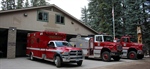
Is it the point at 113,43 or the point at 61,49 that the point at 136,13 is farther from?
the point at 61,49

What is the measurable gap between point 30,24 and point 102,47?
857 centimetres

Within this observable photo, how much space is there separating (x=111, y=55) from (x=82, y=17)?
4173 cm

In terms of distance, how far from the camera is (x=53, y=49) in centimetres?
1352

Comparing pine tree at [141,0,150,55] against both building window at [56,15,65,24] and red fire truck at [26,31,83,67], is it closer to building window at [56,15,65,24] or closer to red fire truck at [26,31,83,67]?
building window at [56,15,65,24]

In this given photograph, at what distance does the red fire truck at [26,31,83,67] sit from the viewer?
1255 centimetres

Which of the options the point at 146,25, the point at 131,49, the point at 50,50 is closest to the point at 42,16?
the point at 50,50

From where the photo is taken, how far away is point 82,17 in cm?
5738

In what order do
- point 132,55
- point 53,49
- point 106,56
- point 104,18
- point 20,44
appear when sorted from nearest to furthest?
point 53,49, point 106,56, point 132,55, point 20,44, point 104,18

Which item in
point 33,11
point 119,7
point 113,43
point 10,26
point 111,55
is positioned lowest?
point 111,55

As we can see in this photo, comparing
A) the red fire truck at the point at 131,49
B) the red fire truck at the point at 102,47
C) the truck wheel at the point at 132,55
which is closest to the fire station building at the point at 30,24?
the red fire truck at the point at 102,47

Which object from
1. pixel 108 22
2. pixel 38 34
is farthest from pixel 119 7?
pixel 38 34

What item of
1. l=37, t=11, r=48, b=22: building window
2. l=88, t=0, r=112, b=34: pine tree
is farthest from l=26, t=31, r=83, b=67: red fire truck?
l=88, t=0, r=112, b=34: pine tree

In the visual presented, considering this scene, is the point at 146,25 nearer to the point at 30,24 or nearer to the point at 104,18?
the point at 104,18

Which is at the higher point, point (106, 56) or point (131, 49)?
point (131, 49)
